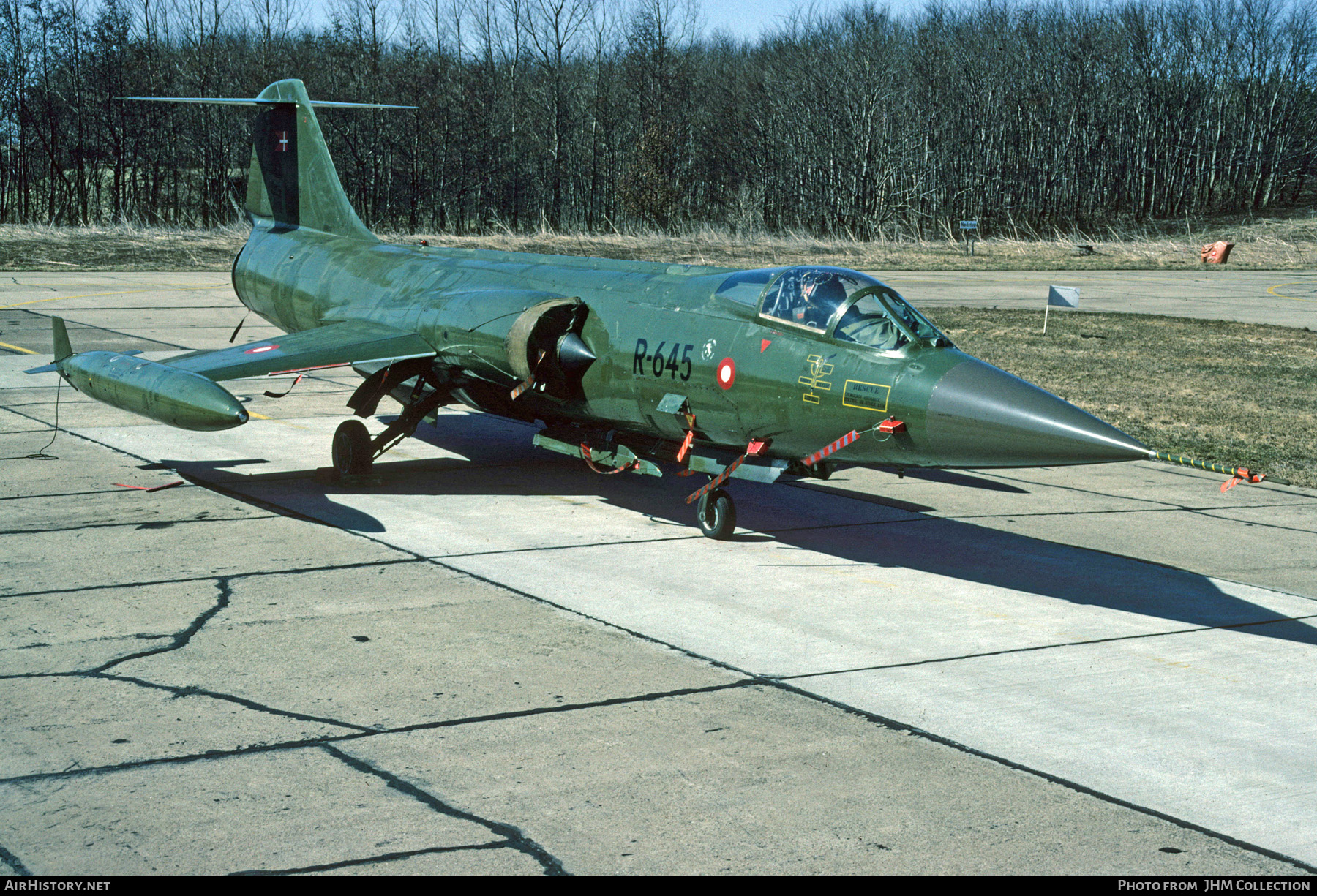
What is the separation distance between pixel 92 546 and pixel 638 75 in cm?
7732

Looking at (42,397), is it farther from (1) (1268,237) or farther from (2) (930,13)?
(2) (930,13)

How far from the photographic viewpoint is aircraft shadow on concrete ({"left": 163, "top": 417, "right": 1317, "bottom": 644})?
1027 cm

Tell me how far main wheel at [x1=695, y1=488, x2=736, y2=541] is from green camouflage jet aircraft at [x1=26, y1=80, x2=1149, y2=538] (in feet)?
0.06

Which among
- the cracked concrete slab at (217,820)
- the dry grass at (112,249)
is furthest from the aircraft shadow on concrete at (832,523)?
the dry grass at (112,249)

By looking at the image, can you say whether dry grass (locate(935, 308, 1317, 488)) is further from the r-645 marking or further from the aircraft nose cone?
the r-645 marking

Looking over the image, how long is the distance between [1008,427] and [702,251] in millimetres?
43271

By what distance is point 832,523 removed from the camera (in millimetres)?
12695

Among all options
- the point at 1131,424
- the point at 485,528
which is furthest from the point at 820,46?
the point at 485,528

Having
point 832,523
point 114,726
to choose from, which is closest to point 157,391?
point 114,726

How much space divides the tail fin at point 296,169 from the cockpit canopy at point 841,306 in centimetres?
874

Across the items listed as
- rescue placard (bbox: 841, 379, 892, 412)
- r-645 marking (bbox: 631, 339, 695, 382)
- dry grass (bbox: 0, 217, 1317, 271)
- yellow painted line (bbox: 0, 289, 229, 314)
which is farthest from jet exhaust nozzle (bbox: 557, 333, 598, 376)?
dry grass (bbox: 0, 217, 1317, 271)

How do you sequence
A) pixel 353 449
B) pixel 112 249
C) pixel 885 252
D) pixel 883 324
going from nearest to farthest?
pixel 883 324
pixel 353 449
pixel 112 249
pixel 885 252

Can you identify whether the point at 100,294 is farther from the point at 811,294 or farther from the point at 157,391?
the point at 811,294

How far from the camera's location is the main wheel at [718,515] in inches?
462
